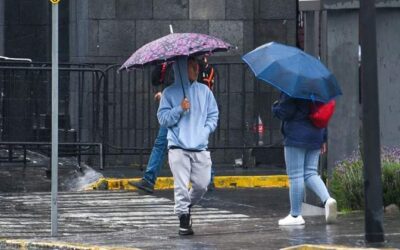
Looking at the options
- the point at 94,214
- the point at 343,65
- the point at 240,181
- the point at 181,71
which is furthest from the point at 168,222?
the point at 240,181

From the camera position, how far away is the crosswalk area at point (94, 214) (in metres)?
12.8

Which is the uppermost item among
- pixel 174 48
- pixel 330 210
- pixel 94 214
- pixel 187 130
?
pixel 174 48

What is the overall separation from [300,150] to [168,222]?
75.5 inches

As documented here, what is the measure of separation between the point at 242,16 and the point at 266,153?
2.27 m

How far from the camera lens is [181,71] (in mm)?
11758

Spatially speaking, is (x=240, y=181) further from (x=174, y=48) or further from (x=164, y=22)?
(x=174, y=48)

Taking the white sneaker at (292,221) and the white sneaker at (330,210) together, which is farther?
the white sneaker at (292,221)

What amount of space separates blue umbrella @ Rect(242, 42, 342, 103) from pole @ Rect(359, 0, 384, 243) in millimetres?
1514

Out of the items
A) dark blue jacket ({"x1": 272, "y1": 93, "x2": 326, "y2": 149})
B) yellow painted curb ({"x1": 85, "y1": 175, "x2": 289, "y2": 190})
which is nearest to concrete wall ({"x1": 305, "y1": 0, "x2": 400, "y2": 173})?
dark blue jacket ({"x1": 272, "y1": 93, "x2": 326, "y2": 149})

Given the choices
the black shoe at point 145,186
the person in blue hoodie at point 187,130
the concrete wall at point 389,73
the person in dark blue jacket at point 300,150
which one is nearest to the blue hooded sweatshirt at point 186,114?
the person in blue hoodie at point 187,130

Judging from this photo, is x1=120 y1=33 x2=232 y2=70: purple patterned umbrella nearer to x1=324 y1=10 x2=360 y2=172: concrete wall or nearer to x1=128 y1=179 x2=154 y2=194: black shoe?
x1=324 y1=10 x2=360 y2=172: concrete wall

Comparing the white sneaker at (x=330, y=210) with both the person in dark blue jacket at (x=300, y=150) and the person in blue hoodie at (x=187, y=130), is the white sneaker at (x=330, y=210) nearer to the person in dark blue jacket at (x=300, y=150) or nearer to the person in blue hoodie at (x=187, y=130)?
the person in dark blue jacket at (x=300, y=150)

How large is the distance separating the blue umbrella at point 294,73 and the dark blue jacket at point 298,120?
25 centimetres

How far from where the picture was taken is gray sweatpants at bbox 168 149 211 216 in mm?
11602
